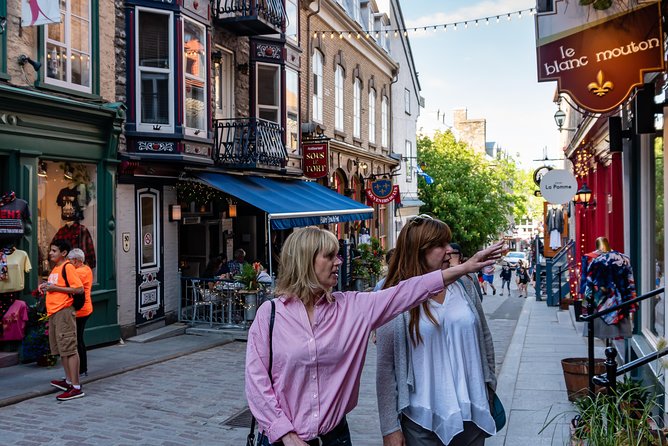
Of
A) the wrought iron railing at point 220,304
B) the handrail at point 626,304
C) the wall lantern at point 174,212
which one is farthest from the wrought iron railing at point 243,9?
the handrail at point 626,304

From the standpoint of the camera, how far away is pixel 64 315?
26.4ft

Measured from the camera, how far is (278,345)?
311 centimetres

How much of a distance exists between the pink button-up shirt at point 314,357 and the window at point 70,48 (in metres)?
9.09

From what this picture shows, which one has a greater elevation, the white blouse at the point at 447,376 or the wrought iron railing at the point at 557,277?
the white blouse at the point at 447,376

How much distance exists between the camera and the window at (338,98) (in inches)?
961

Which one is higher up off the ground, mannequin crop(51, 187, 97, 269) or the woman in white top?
mannequin crop(51, 187, 97, 269)

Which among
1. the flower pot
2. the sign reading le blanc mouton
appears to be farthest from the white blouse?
the flower pot

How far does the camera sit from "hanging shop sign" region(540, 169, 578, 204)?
37.4ft

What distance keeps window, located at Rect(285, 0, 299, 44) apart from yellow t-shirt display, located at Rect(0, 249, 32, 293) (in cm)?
1182

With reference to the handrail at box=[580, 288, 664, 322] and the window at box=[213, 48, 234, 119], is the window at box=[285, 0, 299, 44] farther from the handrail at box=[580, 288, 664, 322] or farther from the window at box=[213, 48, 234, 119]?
the handrail at box=[580, 288, 664, 322]

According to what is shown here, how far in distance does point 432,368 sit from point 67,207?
30.8 feet

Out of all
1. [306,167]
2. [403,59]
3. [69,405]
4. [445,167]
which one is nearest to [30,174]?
[69,405]

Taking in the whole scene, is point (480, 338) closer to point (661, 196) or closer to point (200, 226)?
point (661, 196)

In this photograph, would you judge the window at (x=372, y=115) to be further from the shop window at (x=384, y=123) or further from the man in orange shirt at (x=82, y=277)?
the man in orange shirt at (x=82, y=277)
